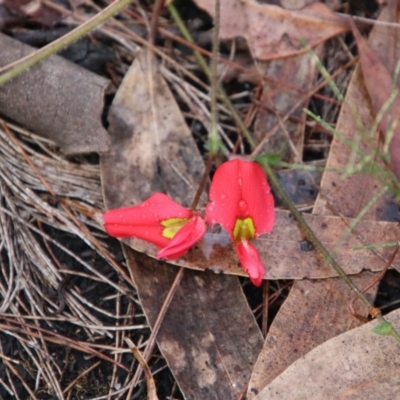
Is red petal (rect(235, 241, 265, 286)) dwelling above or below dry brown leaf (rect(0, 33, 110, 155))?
below

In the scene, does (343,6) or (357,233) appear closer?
(357,233)

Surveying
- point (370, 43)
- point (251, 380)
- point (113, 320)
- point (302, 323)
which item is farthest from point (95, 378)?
point (370, 43)

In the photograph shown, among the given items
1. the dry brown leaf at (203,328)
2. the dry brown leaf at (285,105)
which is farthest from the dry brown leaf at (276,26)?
the dry brown leaf at (203,328)

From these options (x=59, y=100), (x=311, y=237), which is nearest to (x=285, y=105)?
(x=311, y=237)

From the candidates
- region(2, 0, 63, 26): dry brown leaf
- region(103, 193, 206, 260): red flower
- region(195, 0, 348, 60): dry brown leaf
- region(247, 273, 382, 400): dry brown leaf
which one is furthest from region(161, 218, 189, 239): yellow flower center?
region(2, 0, 63, 26): dry brown leaf

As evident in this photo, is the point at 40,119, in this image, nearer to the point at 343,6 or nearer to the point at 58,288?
the point at 58,288

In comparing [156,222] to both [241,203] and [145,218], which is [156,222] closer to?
[145,218]

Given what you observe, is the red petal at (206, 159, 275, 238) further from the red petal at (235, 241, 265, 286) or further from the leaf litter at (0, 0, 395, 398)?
the leaf litter at (0, 0, 395, 398)
